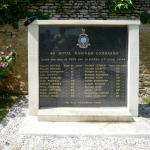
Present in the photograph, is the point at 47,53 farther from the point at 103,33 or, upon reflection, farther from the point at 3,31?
the point at 3,31

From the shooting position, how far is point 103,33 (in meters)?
7.32

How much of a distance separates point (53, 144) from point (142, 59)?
15.1 feet

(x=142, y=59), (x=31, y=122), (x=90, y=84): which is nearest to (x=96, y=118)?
(x=90, y=84)

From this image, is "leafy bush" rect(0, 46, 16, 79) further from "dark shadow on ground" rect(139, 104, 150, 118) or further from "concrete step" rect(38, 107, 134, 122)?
"dark shadow on ground" rect(139, 104, 150, 118)

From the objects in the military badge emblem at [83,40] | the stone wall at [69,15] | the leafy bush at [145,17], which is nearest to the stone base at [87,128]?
the military badge emblem at [83,40]

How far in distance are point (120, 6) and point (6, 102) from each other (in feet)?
11.6

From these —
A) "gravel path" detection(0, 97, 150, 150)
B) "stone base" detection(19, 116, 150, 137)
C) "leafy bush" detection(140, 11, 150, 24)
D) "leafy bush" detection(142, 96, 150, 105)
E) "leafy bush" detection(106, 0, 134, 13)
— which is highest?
"leafy bush" detection(106, 0, 134, 13)

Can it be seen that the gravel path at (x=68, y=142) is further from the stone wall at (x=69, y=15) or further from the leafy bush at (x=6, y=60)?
the stone wall at (x=69, y=15)

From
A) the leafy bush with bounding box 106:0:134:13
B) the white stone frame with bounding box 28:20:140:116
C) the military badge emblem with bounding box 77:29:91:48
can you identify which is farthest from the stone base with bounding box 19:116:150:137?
the leafy bush with bounding box 106:0:134:13

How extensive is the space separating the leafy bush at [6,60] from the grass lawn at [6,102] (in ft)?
1.66

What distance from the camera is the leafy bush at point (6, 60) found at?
29.2ft

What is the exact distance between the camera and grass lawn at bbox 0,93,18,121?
8097 millimetres

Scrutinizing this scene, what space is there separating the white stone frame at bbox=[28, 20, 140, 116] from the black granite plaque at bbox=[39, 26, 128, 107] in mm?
100

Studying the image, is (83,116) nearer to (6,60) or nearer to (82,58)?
(82,58)
